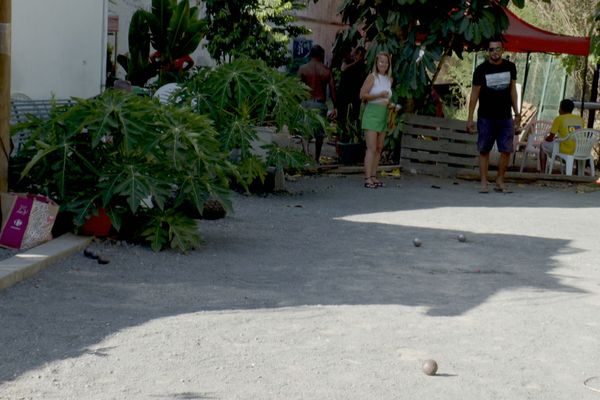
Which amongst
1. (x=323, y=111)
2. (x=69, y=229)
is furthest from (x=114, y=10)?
(x=69, y=229)

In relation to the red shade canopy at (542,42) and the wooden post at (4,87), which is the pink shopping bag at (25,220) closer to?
the wooden post at (4,87)

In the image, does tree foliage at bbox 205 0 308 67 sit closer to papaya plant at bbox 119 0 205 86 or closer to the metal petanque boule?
papaya plant at bbox 119 0 205 86

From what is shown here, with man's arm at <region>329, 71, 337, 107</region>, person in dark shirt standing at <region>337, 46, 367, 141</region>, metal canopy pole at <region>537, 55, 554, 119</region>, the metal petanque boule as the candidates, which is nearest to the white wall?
man's arm at <region>329, 71, 337, 107</region>

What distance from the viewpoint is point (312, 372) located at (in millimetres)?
5691

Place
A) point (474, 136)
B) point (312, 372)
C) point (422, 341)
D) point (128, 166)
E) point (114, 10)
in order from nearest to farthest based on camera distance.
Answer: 1. point (312, 372)
2. point (422, 341)
3. point (128, 166)
4. point (474, 136)
5. point (114, 10)

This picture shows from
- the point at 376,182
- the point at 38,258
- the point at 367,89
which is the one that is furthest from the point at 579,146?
the point at 38,258

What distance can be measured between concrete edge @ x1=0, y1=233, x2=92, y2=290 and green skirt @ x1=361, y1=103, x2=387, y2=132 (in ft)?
22.2

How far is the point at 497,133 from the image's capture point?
15.1 meters

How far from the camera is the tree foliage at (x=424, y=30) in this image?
16609mm

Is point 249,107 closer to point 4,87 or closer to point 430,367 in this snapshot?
point 4,87

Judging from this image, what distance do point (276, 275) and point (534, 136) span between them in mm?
12082

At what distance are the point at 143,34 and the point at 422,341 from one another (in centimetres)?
1242

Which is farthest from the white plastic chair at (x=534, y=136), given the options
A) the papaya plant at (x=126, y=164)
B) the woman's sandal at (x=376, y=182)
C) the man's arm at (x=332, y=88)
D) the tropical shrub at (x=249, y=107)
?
the papaya plant at (x=126, y=164)

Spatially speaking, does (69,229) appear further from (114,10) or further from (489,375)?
(114,10)
